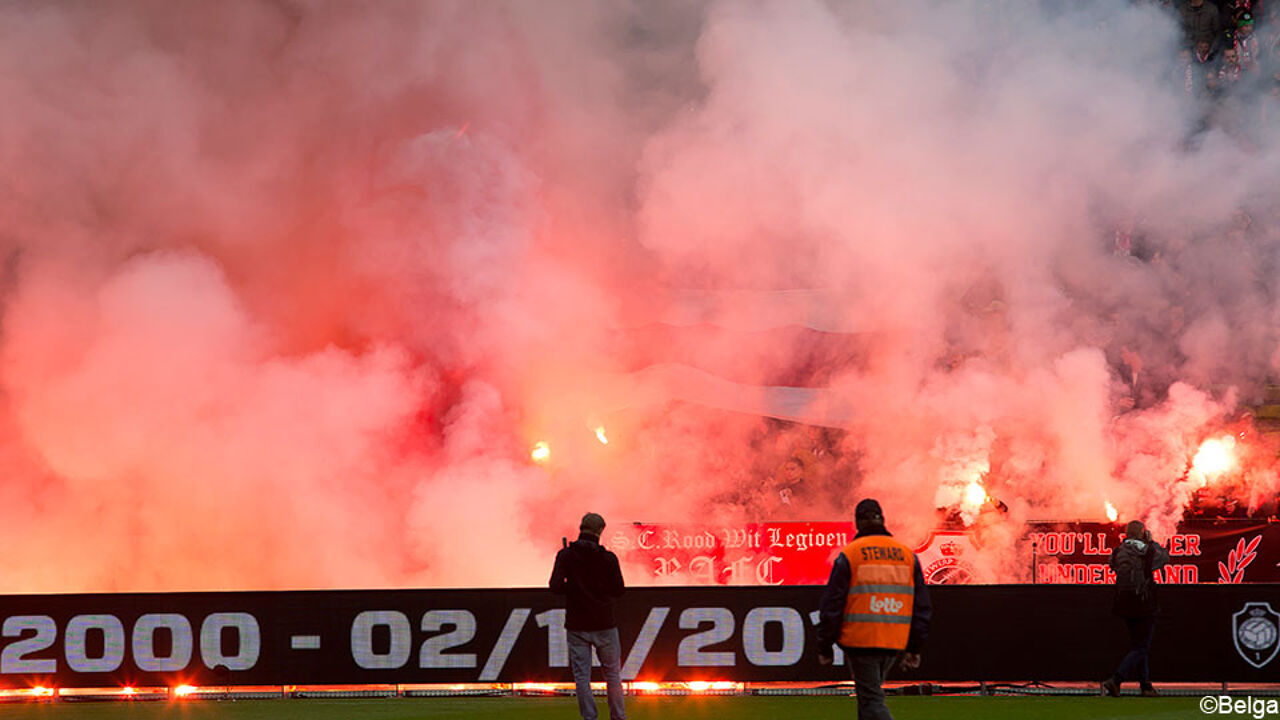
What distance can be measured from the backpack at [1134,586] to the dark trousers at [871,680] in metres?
5.59

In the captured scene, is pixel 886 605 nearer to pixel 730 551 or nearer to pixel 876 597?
pixel 876 597

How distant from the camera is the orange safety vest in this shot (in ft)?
25.7

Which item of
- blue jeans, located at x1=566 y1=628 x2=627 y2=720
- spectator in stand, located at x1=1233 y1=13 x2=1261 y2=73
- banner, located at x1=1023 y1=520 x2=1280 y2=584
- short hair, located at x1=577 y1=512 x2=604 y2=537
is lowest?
blue jeans, located at x1=566 y1=628 x2=627 y2=720

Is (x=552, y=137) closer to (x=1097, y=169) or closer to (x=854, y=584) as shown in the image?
(x=1097, y=169)

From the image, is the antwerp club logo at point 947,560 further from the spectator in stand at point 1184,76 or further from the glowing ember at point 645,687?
the spectator in stand at point 1184,76

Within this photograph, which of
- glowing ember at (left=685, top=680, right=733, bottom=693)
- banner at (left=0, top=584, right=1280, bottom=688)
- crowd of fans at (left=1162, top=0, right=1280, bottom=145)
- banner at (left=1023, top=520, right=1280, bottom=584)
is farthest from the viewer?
crowd of fans at (left=1162, top=0, right=1280, bottom=145)

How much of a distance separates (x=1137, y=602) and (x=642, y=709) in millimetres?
4319

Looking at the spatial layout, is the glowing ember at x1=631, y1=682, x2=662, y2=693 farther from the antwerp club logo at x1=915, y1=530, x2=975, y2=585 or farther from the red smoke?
the antwerp club logo at x1=915, y1=530, x2=975, y2=585

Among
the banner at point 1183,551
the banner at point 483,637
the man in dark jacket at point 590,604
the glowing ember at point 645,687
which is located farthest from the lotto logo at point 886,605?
the banner at point 1183,551

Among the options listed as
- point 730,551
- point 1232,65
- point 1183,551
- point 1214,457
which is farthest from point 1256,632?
point 1232,65

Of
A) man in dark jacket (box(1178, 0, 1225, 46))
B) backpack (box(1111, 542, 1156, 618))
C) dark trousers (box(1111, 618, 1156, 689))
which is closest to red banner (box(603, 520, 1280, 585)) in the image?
→ dark trousers (box(1111, 618, 1156, 689))

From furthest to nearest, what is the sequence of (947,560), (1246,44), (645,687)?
(1246,44)
(947,560)
(645,687)

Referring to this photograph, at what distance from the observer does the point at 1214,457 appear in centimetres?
2044

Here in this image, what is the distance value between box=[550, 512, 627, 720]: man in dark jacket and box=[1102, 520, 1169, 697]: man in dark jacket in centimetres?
495
